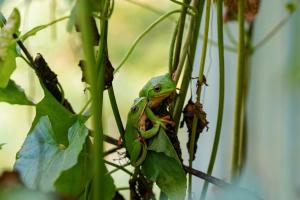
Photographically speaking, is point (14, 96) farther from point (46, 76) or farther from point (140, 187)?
point (140, 187)

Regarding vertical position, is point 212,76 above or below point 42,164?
above

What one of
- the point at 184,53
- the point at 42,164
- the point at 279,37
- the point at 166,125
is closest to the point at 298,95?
the point at 279,37

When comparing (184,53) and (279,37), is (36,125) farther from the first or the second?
(279,37)

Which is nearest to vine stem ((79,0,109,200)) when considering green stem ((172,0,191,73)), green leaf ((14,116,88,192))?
green leaf ((14,116,88,192))

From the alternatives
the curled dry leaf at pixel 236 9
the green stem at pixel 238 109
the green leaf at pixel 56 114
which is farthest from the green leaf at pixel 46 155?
the curled dry leaf at pixel 236 9

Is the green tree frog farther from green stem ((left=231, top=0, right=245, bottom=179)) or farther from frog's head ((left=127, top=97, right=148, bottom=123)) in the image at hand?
green stem ((left=231, top=0, right=245, bottom=179))

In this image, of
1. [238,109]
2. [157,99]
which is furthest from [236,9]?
[157,99]

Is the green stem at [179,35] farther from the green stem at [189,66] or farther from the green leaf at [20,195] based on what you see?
the green leaf at [20,195]
